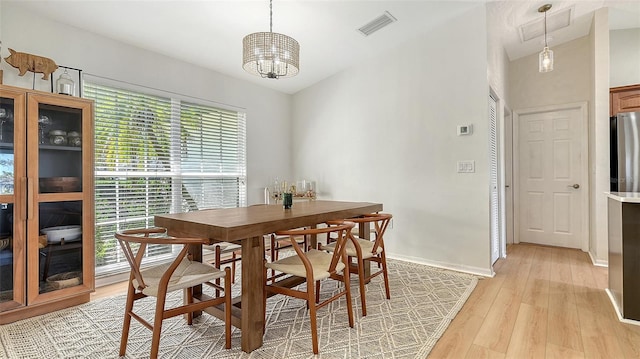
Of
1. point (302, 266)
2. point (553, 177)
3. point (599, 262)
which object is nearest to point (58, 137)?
point (302, 266)

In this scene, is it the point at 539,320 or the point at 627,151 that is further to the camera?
the point at 627,151

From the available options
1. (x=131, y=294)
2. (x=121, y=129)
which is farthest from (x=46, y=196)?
(x=131, y=294)

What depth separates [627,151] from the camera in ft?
11.2

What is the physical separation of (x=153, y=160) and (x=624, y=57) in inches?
221

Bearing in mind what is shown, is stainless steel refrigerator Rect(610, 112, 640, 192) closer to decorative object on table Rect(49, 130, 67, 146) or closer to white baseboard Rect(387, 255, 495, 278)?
white baseboard Rect(387, 255, 495, 278)

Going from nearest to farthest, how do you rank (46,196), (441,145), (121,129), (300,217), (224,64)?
(300,217) < (46,196) < (121,129) < (441,145) < (224,64)

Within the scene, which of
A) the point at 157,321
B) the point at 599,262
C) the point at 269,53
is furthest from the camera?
the point at 599,262

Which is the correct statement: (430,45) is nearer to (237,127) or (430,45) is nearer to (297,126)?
(297,126)

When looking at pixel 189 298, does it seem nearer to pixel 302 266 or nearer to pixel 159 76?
pixel 302 266

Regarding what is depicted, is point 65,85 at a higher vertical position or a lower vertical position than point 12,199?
higher

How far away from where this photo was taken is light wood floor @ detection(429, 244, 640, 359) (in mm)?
1859

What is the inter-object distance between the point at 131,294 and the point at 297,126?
3.59m

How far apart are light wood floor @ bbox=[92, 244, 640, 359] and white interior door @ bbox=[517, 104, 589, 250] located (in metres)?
1.13

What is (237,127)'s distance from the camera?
13.9 feet
